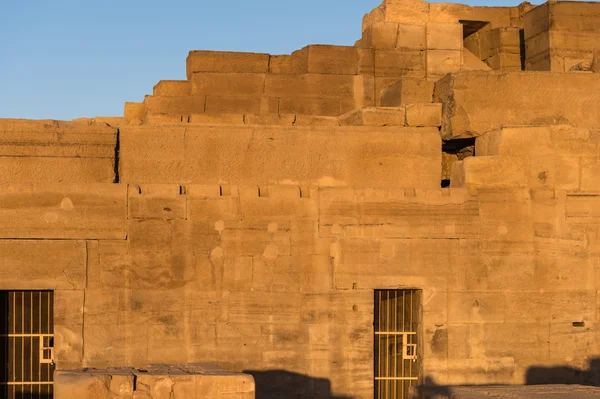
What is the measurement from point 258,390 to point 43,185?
3.27 meters

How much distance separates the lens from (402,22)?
587 inches

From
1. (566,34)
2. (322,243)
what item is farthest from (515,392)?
(566,34)

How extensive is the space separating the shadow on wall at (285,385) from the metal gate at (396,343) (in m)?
0.83

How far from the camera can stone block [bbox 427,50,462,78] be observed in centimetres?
1467

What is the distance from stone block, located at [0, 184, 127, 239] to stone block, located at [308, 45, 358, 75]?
4.09 m

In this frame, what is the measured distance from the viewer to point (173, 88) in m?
13.5

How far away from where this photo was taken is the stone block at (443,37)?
1478 cm

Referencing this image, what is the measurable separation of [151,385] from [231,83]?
21.4 ft

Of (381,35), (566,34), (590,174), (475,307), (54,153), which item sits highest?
(566,34)

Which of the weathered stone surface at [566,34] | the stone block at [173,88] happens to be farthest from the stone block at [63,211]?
the weathered stone surface at [566,34]

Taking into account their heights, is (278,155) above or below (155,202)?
above

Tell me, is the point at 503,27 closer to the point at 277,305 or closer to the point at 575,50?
the point at 575,50

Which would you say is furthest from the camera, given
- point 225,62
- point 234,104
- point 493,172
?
point 225,62

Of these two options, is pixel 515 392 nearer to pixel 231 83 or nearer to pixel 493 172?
pixel 493 172
